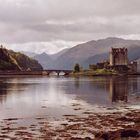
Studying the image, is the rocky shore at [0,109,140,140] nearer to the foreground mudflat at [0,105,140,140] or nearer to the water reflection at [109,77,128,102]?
the foreground mudflat at [0,105,140,140]

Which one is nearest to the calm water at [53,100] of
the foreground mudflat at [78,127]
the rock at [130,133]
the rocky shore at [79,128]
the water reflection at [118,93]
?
the water reflection at [118,93]

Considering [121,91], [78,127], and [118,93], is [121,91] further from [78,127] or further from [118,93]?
[78,127]

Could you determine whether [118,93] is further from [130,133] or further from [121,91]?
[130,133]

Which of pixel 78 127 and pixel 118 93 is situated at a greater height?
pixel 118 93

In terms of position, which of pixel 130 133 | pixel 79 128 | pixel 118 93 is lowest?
A: pixel 79 128

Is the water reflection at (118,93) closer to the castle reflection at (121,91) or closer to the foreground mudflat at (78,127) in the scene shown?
the castle reflection at (121,91)

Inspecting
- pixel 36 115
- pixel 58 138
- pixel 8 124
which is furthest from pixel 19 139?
Answer: pixel 36 115


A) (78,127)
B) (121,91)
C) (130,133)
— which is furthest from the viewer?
(121,91)

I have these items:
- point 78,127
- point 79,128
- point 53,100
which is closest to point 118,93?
point 53,100

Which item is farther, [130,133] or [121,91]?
[121,91]

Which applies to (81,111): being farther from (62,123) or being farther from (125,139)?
(125,139)

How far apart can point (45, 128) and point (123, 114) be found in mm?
15196

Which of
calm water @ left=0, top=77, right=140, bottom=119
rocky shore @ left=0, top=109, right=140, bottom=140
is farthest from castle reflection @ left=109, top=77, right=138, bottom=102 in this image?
rocky shore @ left=0, top=109, right=140, bottom=140

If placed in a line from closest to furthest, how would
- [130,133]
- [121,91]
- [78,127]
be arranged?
[130,133] → [78,127] → [121,91]
